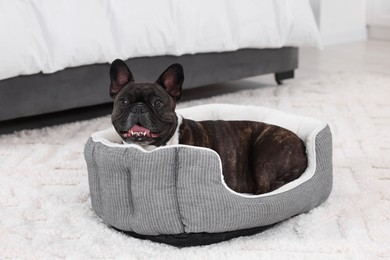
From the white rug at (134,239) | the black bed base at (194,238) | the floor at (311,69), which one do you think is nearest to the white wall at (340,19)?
the floor at (311,69)

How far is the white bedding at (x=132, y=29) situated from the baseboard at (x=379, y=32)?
2.34 meters

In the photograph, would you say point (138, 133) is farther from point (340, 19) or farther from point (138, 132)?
point (340, 19)

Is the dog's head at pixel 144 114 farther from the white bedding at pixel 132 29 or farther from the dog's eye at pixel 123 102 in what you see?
the white bedding at pixel 132 29

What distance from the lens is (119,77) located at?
1868mm

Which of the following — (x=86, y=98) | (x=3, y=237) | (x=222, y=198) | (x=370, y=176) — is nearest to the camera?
(x=222, y=198)

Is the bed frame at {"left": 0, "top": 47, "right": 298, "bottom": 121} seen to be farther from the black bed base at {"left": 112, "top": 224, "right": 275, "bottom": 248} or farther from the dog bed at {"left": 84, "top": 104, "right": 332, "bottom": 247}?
the black bed base at {"left": 112, "top": 224, "right": 275, "bottom": 248}

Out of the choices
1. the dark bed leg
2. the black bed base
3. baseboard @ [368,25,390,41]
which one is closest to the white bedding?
the dark bed leg

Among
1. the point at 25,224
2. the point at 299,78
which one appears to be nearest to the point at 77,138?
the point at 25,224

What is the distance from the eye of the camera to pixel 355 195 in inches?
80.7

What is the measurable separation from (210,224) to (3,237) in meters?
0.60

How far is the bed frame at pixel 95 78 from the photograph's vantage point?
2.83 metres

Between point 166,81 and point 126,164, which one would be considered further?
point 166,81

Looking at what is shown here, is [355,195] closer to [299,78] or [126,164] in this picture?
[126,164]

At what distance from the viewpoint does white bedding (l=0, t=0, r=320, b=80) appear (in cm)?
271
